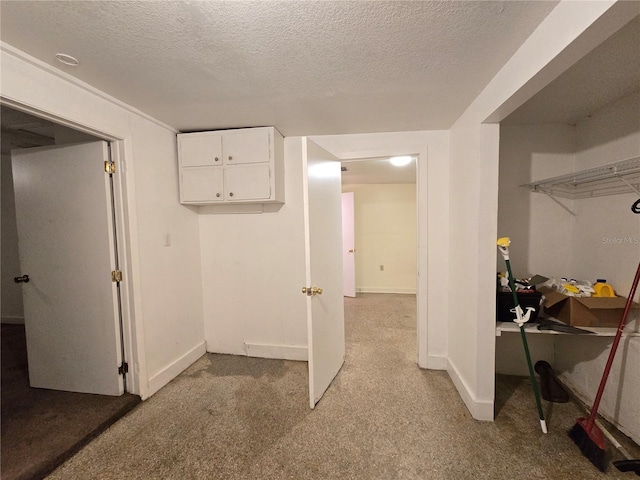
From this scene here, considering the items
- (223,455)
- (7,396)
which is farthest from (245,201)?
(7,396)

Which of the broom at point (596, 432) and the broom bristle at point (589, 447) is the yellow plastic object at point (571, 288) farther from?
the broom bristle at point (589, 447)

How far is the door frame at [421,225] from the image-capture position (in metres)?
2.12

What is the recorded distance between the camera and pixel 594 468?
4.20ft

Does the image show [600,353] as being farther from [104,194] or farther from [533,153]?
[104,194]

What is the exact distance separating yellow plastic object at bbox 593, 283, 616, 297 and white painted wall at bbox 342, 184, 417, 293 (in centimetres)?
304

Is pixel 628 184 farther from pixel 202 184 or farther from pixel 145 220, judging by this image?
pixel 145 220

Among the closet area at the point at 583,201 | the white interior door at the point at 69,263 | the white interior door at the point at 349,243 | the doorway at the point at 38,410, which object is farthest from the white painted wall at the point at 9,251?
the closet area at the point at 583,201

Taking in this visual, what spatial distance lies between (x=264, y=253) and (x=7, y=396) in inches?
86.6

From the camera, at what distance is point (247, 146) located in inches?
82.0

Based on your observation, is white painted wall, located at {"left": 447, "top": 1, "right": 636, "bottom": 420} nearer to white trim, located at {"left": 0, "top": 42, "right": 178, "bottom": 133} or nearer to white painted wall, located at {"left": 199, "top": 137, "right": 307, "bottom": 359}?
white painted wall, located at {"left": 199, "top": 137, "right": 307, "bottom": 359}

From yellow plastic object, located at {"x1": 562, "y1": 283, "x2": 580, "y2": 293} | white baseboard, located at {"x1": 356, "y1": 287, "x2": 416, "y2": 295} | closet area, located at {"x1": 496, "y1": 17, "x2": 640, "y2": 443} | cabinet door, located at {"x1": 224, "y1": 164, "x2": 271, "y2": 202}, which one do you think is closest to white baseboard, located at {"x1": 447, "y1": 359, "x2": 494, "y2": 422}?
closet area, located at {"x1": 496, "y1": 17, "x2": 640, "y2": 443}

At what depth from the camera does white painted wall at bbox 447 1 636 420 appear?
88cm

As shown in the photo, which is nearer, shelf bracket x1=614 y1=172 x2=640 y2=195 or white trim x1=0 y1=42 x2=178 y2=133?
white trim x1=0 y1=42 x2=178 y2=133

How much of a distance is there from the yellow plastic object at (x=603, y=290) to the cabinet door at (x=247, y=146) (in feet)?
8.28
